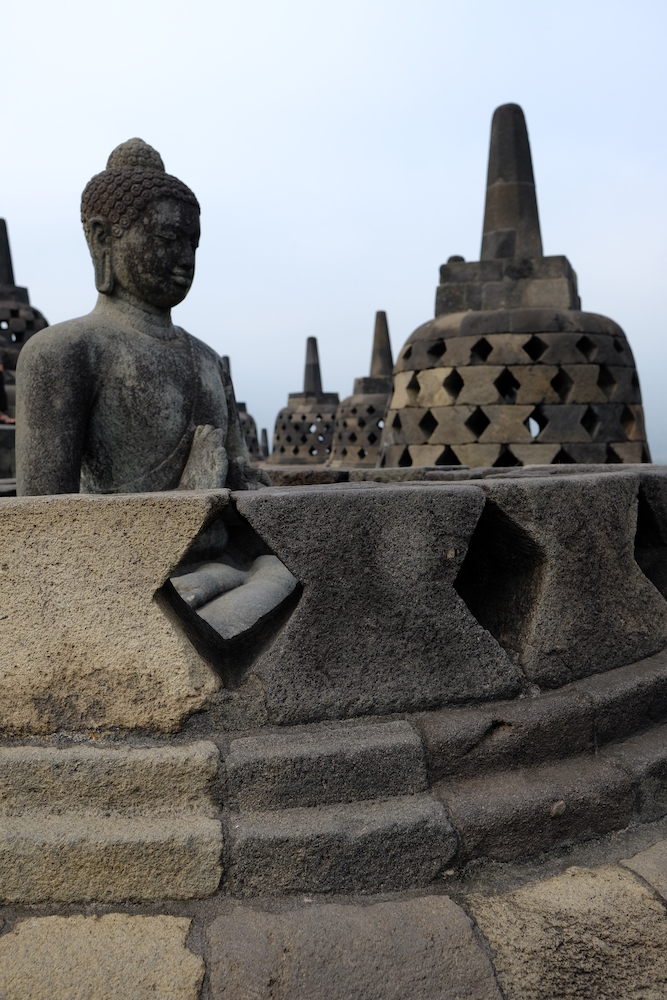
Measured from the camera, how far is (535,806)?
174cm

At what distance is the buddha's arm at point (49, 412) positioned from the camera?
8.24ft

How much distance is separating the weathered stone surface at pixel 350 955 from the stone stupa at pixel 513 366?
17.5ft

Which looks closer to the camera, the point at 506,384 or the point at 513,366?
the point at 513,366

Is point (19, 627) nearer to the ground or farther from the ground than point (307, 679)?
farther from the ground

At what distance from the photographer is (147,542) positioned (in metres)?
1.72

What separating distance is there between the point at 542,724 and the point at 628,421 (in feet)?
18.3

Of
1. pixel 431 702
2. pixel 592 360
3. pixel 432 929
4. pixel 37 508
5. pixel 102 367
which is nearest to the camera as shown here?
pixel 432 929

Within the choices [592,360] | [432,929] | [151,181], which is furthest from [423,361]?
[432,929]

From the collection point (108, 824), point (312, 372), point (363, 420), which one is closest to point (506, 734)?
point (108, 824)

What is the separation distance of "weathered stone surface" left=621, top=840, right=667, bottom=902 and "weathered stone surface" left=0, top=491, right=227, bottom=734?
100 centimetres

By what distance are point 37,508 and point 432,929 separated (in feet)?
3.78

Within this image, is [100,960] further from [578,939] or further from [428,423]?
[428,423]

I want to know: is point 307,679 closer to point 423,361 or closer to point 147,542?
point 147,542

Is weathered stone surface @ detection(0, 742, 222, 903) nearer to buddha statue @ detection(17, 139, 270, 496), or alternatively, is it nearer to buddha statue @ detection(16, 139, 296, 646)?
buddha statue @ detection(16, 139, 296, 646)
